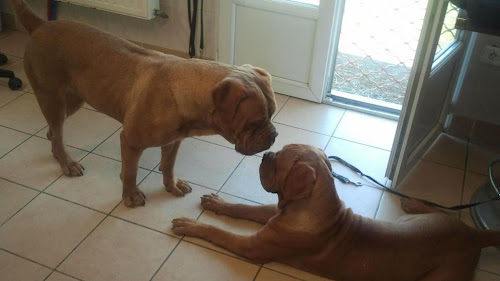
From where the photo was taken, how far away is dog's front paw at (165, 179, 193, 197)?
232 centimetres

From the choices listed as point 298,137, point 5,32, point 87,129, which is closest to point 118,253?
point 87,129

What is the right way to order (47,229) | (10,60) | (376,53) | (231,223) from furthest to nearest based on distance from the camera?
1. (376,53)
2. (10,60)
3. (231,223)
4. (47,229)

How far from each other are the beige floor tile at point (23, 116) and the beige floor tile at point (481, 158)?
2492 millimetres

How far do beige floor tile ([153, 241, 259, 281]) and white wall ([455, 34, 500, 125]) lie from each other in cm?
175

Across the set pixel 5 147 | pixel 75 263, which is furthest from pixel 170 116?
pixel 5 147

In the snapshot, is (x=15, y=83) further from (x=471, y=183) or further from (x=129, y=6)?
(x=471, y=183)

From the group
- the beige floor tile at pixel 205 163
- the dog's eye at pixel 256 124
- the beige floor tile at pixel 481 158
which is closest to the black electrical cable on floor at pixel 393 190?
the beige floor tile at pixel 481 158

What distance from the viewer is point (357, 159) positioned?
271 centimetres

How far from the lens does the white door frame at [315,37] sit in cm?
298

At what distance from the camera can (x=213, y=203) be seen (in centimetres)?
223

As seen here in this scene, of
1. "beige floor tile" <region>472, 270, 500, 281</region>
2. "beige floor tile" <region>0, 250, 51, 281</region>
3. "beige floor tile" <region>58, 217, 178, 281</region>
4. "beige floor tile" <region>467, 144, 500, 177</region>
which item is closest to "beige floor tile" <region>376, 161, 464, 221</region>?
"beige floor tile" <region>467, 144, 500, 177</region>

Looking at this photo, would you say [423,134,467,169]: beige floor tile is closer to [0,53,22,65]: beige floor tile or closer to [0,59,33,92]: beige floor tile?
[0,59,33,92]: beige floor tile

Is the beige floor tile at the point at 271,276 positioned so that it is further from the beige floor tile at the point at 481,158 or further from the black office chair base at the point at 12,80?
the black office chair base at the point at 12,80

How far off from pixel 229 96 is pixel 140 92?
1.52 feet
